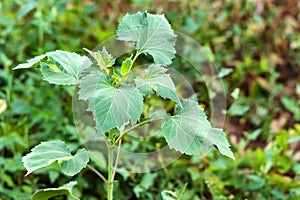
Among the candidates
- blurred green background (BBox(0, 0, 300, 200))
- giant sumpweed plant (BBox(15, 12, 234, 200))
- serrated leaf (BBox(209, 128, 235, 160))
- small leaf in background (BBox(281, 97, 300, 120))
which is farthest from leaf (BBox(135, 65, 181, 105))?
small leaf in background (BBox(281, 97, 300, 120))

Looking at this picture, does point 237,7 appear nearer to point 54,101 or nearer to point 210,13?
point 210,13

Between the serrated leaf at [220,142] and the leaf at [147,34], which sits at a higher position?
the leaf at [147,34]

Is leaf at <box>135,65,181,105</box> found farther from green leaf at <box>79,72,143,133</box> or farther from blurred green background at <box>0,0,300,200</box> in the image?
blurred green background at <box>0,0,300,200</box>

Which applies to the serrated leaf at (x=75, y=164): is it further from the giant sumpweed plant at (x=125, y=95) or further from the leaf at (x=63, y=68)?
the leaf at (x=63, y=68)

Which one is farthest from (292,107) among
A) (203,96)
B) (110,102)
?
(110,102)

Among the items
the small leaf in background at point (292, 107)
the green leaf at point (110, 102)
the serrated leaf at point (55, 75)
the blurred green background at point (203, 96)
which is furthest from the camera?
the small leaf in background at point (292, 107)

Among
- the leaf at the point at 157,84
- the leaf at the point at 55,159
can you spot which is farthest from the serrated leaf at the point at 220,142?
the leaf at the point at 55,159

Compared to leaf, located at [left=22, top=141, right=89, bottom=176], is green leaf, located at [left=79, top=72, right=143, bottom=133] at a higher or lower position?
higher
